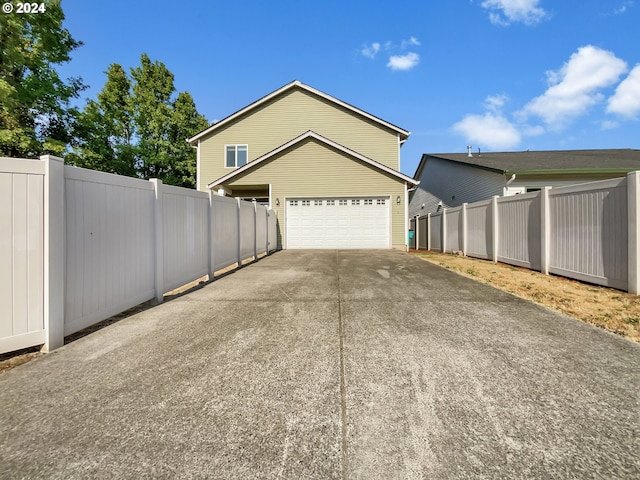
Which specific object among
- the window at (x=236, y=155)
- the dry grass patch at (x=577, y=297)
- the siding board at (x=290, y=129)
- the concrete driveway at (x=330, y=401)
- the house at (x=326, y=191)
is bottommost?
the concrete driveway at (x=330, y=401)

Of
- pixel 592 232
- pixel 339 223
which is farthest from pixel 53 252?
pixel 339 223

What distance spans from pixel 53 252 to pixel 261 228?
351 inches

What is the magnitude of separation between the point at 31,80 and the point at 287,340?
63.3ft

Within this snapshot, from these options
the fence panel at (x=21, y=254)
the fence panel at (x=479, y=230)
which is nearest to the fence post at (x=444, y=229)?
the fence panel at (x=479, y=230)

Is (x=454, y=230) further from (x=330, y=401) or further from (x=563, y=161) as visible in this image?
(x=330, y=401)

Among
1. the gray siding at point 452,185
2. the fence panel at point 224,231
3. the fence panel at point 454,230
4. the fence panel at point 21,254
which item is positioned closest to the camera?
the fence panel at point 21,254

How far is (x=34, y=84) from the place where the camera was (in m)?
14.1

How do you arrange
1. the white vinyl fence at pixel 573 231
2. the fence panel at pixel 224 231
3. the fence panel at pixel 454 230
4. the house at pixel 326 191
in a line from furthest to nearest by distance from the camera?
the house at pixel 326 191 → the fence panel at pixel 454 230 → the fence panel at pixel 224 231 → the white vinyl fence at pixel 573 231

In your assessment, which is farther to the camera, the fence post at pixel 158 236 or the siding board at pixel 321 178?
the siding board at pixel 321 178

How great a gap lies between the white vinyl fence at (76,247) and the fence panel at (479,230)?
31.3ft

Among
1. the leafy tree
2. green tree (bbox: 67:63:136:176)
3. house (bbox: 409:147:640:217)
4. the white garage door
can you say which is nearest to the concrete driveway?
the white garage door

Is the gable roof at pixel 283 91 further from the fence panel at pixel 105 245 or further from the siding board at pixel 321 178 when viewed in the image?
the fence panel at pixel 105 245

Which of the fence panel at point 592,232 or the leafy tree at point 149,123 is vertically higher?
the leafy tree at point 149,123

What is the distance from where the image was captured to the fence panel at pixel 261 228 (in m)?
11.4
